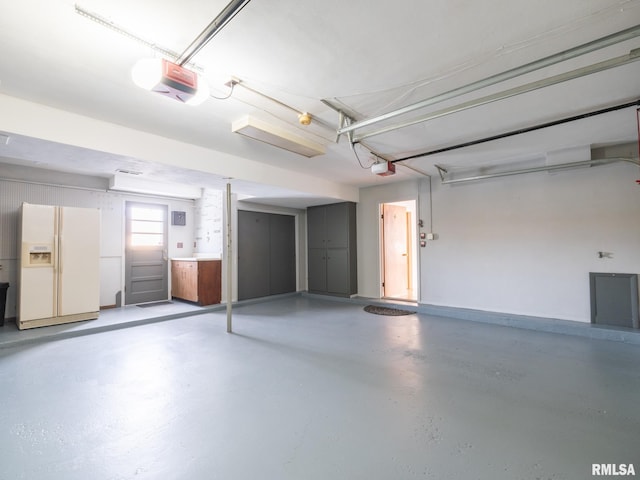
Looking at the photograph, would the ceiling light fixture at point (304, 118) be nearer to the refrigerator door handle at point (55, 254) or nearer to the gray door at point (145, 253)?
the refrigerator door handle at point (55, 254)

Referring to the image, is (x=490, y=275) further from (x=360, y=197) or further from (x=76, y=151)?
(x=76, y=151)

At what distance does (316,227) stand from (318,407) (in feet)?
17.5

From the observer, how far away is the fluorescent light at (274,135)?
2.99 meters

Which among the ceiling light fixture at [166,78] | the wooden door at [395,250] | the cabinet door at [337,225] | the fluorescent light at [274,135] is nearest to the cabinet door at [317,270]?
the cabinet door at [337,225]

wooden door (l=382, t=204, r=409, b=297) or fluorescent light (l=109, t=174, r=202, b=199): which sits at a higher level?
fluorescent light (l=109, t=174, r=202, b=199)

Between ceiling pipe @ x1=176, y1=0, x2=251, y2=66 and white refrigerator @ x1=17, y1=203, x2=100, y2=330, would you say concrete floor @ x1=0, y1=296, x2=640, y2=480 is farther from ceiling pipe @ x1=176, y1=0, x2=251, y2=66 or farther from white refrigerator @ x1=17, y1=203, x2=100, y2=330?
ceiling pipe @ x1=176, y1=0, x2=251, y2=66

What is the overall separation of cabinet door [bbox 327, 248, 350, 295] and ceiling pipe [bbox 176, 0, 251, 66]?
16.9 feet

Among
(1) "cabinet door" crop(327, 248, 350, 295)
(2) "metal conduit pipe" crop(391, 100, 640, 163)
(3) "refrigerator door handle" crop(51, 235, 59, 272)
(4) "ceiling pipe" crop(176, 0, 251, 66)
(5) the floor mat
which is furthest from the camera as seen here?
(1) "cabinet door" crop(327, 248, 350, 295)

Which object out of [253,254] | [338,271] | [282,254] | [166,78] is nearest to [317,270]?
[338,271]

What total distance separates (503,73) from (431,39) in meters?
0.67

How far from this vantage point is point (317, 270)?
724 centimetres

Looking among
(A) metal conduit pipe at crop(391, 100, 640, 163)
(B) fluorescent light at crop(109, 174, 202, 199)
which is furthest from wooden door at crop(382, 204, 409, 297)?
(B) fluorescent light at crop(109, 174, 202, 199)

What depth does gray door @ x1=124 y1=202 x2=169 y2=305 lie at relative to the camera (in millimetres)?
5879

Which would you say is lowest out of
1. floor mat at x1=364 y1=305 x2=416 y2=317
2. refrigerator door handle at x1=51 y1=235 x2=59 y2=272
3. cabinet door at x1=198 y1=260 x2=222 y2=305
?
floor mat at x1=364 y1=305 x2=416 y2=317
